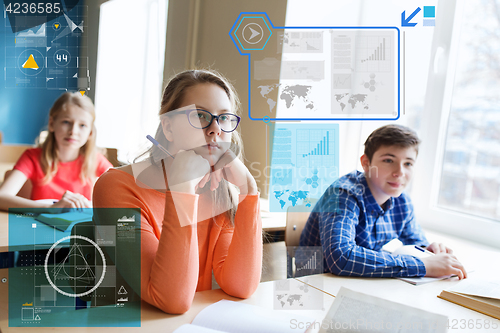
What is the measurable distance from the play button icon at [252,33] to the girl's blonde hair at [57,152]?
89 centimetres

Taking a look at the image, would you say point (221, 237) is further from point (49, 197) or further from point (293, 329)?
point (49, 197)

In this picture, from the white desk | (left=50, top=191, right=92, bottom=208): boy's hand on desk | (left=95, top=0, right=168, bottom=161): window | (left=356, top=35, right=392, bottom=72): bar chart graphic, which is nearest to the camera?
the white desk

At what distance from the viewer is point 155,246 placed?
0.85 meters

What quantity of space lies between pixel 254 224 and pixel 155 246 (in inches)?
9.5

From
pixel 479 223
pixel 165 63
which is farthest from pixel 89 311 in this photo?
pixel 165 63

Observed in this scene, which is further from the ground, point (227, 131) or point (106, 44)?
point (106, 44)

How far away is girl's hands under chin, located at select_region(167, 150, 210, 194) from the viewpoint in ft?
2.71

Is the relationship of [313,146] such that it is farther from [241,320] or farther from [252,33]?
[241,320]
